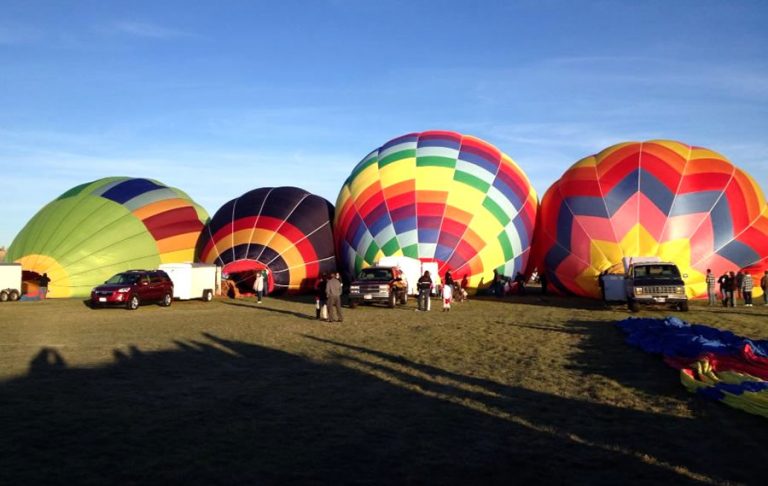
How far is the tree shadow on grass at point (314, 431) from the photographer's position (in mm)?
4668

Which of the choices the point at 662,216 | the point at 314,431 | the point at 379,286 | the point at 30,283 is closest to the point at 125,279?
the point at 30,283

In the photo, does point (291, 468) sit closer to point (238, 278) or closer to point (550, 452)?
point (550, 452)

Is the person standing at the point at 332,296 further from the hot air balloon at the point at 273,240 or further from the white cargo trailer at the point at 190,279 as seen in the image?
the white cargo trailer at the point at 190,279

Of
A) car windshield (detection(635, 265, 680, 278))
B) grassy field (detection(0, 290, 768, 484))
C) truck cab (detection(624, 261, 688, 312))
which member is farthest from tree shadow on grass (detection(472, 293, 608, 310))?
grassy field (detection(0, 290, 768, 484))

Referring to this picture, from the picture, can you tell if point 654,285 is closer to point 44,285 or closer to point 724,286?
point 724,286

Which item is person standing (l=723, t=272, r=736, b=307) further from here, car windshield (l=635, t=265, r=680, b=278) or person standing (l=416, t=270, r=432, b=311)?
person standing (l=416, t=270, r=432, b=311)

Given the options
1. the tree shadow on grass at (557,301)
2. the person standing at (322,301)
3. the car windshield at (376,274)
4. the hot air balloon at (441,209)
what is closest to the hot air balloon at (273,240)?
the hot air balloon at (441,209)

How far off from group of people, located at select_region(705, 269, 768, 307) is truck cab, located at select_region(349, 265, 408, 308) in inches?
369

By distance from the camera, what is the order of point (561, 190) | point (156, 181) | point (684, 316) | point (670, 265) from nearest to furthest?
point (684, 316), point (670, 265), point (561, 190), point (156, 181)

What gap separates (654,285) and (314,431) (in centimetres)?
1457

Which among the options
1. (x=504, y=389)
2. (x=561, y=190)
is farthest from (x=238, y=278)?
(x=504, y=389)

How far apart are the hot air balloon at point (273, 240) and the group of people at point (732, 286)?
13743 mm

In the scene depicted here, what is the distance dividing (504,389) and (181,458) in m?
3.90

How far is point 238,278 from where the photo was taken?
27250 mm
